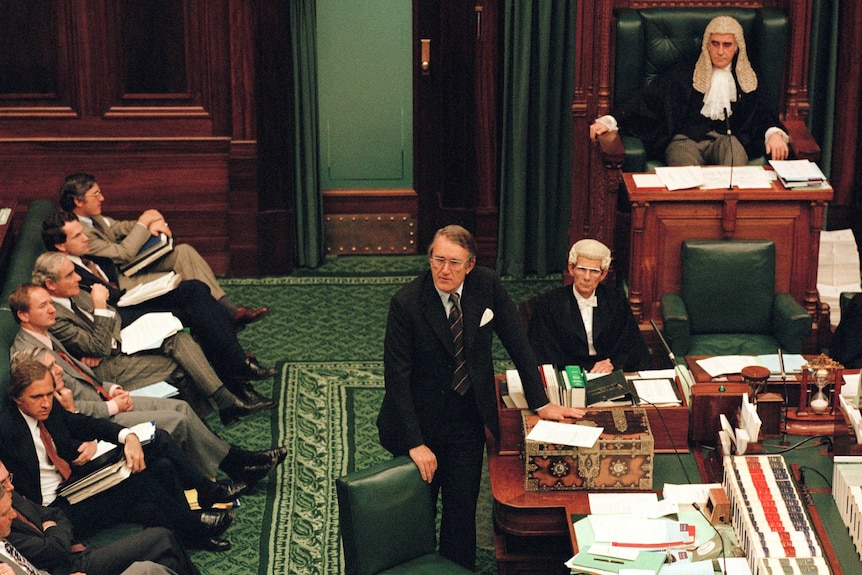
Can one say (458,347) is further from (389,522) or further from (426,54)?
(426,54)

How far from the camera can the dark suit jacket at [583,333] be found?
561cm

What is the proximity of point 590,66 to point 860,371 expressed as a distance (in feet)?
9.48

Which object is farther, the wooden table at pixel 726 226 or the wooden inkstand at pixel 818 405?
the wooden table at pixel 726 226

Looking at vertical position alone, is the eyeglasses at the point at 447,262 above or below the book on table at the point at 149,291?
above

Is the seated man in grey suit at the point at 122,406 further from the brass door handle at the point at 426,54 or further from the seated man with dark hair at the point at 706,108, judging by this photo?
the brass door handle at the point at 426,54

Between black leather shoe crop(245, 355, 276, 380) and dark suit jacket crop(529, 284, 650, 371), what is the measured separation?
5.15 feet

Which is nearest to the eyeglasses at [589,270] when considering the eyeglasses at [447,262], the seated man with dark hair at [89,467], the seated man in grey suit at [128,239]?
the eyeglasses at [447,262]

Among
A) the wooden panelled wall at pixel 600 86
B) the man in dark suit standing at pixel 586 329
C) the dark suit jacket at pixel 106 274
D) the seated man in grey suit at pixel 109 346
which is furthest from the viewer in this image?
the wooden panelled wall at pixel 600 86

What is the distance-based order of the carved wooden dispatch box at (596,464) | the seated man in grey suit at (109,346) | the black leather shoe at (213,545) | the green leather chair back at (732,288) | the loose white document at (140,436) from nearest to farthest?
the carved wooden dispatch box at (596,464), the loose white document at (140,436), the black leather shoe at (213,545), the seated man in grey suit at (109,346), the green leather chair back at (732,288)

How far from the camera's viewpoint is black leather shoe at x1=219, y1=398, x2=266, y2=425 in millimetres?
6074

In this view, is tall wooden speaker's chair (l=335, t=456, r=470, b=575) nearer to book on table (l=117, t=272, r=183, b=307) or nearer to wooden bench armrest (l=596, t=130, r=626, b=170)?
book on table (l=117, t=272, r=183, b=307)

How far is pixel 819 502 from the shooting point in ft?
13.7

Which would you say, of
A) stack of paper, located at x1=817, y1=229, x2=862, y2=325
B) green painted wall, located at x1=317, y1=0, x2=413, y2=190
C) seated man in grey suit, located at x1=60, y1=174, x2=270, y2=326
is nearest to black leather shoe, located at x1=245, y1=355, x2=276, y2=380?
seated man in grey suit, located at x1=60, y1=174, x2=270, y2=326

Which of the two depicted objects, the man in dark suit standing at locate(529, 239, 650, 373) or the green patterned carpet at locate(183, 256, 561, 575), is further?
the man in dark suit standing at locate(529, 239, 650, 373)
